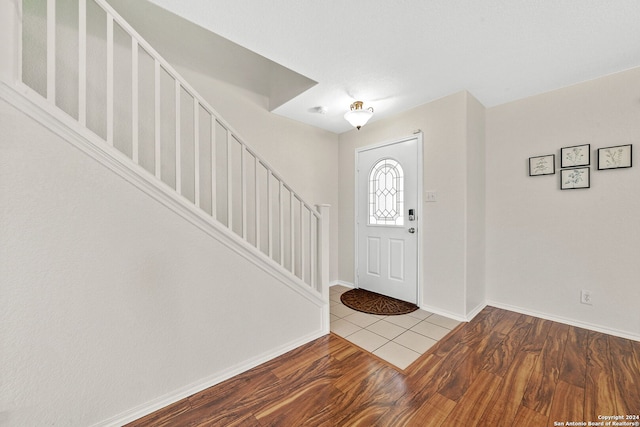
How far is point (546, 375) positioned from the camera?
1.67 meters

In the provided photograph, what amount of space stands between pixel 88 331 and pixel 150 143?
5.11 feet

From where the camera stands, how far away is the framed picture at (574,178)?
2.31 meters

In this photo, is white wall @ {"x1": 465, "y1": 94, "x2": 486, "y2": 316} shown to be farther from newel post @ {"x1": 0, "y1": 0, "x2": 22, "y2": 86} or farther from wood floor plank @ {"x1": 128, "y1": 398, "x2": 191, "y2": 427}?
newel post @ {"x1": 0, "y1": 0, "x2": 22, "y2": 86}

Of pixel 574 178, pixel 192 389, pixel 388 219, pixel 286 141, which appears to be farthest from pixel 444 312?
pixel 286 141

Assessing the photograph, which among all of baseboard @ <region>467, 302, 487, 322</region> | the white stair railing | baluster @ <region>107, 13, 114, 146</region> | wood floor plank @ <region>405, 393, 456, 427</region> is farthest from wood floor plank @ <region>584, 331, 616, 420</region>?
baluster @ <region>107, 13, 114, 146</region>

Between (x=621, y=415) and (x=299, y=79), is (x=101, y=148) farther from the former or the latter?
(x=621, y=415)

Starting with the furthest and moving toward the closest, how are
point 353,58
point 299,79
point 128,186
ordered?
point 299,79 → point 353,58 → point 128,186

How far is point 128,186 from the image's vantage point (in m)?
1.33

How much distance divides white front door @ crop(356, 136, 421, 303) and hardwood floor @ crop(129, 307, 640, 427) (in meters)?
1.07

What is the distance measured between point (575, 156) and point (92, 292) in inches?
155

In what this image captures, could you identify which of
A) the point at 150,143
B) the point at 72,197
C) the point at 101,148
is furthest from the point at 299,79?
the point at 72,197

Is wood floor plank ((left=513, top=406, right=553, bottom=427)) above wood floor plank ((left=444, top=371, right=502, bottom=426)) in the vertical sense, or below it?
above

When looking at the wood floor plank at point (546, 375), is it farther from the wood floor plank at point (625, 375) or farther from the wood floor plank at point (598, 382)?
the wood floor plank at point (625, 375)

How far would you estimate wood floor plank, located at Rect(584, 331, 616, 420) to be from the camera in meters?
1.38
